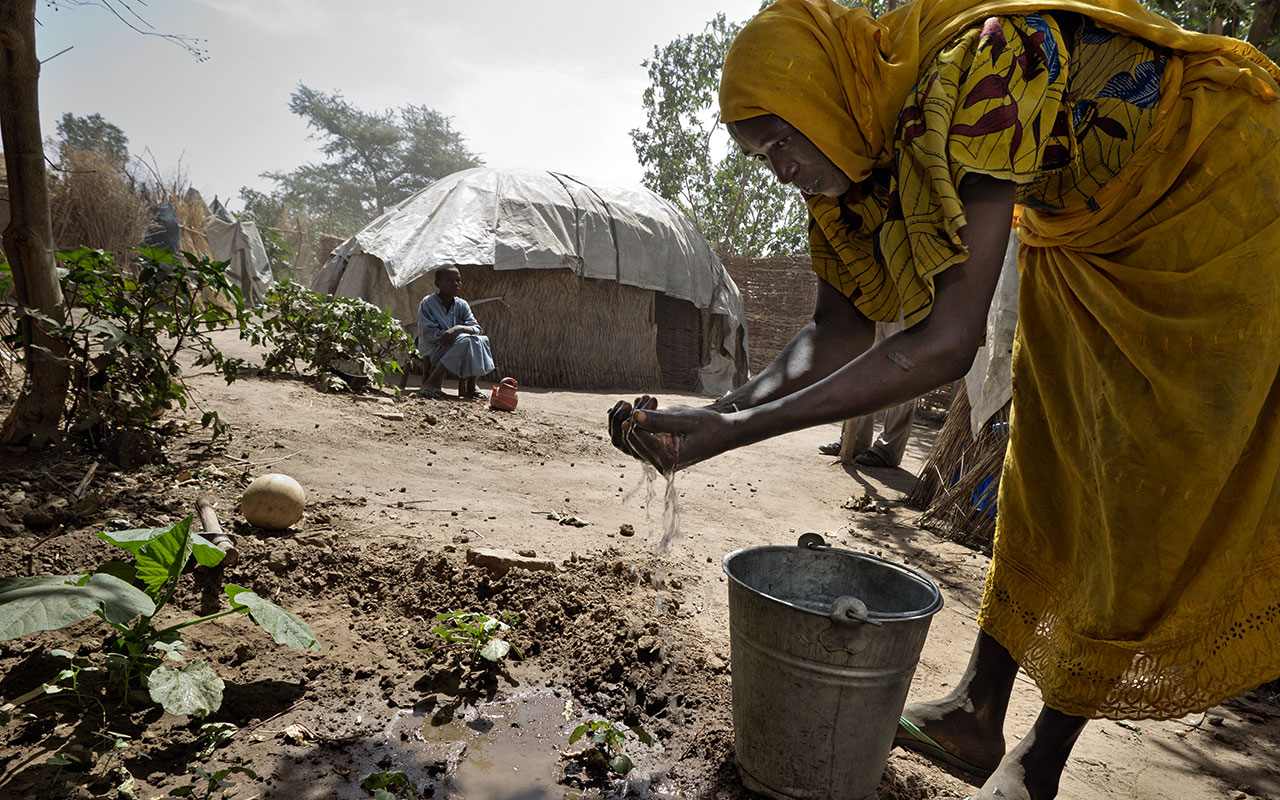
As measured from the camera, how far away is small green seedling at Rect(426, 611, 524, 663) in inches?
81.3

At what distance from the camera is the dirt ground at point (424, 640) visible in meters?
1.68

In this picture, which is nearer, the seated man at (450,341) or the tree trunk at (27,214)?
the tree trunk at (27,214)

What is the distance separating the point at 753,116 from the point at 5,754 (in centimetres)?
204

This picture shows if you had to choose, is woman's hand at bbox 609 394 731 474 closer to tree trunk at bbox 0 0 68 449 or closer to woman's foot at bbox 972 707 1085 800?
woman's foot at bbox 972 707 1085 800

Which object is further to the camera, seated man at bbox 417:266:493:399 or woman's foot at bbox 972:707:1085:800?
seated man at bbox 417:266:493:399

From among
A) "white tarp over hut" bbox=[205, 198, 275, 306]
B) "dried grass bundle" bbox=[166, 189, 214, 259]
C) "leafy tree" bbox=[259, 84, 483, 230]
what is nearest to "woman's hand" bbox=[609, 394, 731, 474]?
"dried grass bundle" bbox=[166, 189, 214, 259]

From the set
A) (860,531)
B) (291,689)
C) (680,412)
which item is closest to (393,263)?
(860,531)

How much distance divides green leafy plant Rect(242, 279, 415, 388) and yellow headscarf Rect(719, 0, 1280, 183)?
213 inches

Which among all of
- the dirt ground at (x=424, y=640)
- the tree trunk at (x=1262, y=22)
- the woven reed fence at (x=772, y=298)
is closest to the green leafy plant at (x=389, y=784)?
the dirt ground at (x=424, y=640)

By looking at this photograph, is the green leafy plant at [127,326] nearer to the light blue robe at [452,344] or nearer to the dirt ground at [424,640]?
the dirt ground at [424,640]

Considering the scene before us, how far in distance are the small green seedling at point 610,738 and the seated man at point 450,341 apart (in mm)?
5685

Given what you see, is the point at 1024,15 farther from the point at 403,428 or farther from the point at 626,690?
the point at 403,428

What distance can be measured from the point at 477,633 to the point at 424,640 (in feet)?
0.61

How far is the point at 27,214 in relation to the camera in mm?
3025
